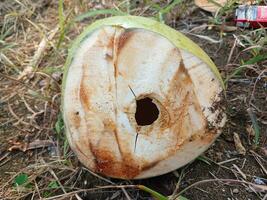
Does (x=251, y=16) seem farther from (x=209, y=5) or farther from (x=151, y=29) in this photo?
(x=151, y=29)

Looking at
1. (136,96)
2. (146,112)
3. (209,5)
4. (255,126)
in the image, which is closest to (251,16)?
(209,5)

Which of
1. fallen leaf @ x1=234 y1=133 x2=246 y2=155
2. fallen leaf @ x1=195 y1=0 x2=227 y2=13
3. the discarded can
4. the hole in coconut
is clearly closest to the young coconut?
the hole in coconut

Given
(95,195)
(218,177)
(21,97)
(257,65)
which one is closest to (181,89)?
(218,177)

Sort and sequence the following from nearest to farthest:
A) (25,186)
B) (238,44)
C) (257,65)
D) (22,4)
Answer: (25,186)
(257,65)
(238,44)
(22,4)

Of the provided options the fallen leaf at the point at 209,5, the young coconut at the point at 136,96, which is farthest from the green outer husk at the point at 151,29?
the fallen leaf at the point at 209,5

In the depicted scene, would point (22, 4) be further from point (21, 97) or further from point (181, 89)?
point (181, 89)

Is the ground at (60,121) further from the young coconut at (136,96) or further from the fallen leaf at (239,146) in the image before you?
the young coconut at (136,96)
